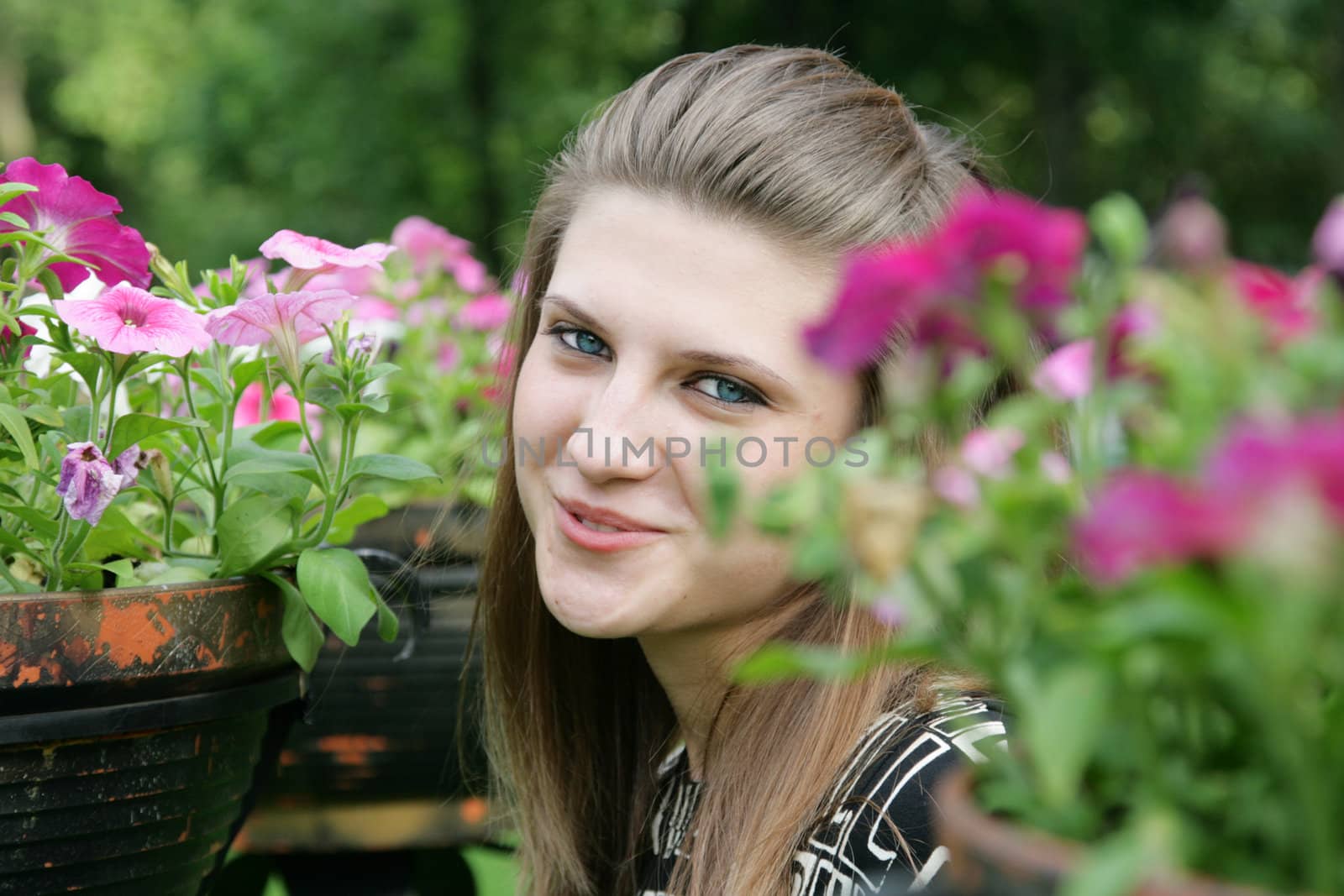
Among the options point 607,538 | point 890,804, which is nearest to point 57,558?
point 607,538

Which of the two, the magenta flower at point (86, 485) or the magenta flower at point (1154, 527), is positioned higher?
the magenta flower at point (1154, 527)

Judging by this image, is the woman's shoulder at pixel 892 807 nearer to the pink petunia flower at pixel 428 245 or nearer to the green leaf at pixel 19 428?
the green leaf at pixel 19 428

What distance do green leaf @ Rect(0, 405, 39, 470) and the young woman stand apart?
21.1 inches

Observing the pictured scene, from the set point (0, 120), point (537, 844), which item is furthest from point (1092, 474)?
point (0, 120)

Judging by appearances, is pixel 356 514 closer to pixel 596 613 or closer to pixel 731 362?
pixel 596 613

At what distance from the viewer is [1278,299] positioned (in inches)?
20.1

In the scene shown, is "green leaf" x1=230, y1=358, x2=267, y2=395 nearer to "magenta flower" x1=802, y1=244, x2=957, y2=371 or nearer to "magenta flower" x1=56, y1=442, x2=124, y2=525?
"magenta flower" x1=56, y1=442, x2=124, y2=525

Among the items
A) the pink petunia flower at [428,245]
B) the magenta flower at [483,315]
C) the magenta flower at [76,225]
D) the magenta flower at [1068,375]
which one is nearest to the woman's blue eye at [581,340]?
the magenta flower at [76,225]

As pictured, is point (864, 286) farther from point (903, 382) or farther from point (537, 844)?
point (537, 844)

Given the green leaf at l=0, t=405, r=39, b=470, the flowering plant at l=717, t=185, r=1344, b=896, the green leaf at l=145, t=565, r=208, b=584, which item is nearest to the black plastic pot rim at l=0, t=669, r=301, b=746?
the green leaf at l=145, t=565, r=208, b=584

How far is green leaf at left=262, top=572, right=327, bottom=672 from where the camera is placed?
1.17 metres

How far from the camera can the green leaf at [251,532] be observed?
1.16m

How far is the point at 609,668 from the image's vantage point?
195 centimetres

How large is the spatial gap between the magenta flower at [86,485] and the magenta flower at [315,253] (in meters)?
0.28
